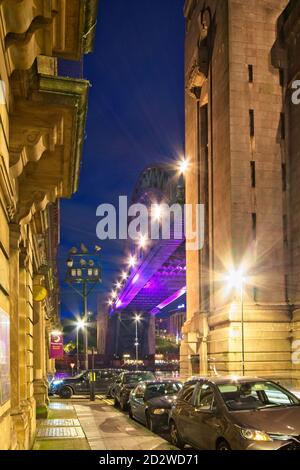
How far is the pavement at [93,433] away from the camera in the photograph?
13.6 m

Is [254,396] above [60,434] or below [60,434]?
above

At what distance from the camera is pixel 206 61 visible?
4259cm

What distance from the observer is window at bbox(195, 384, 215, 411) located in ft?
36.8

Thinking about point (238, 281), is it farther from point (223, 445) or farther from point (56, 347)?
point (223, 445)

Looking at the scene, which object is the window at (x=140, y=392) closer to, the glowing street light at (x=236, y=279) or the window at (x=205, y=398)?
the window at (x=205, y=398)

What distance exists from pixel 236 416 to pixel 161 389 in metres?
9.92

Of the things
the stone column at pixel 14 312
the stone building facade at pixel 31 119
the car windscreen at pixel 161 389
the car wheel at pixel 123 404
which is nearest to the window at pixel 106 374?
the car wheel at pixel 123 404

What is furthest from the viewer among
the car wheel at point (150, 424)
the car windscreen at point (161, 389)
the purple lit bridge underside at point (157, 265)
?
the purple lit bridge underside at point (157, 265)

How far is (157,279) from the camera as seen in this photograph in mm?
79125

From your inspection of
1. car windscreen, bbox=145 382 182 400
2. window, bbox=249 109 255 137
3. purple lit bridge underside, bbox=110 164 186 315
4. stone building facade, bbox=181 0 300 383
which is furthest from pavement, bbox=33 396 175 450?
purple lit bridge underside, bbox=110 164 186 315

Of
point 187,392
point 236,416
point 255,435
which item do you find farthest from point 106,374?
point 255,435

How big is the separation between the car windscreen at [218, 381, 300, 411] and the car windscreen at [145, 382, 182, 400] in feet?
26.2

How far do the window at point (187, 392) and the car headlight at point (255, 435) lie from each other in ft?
10.3

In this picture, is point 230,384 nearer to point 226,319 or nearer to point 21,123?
point 21,123
